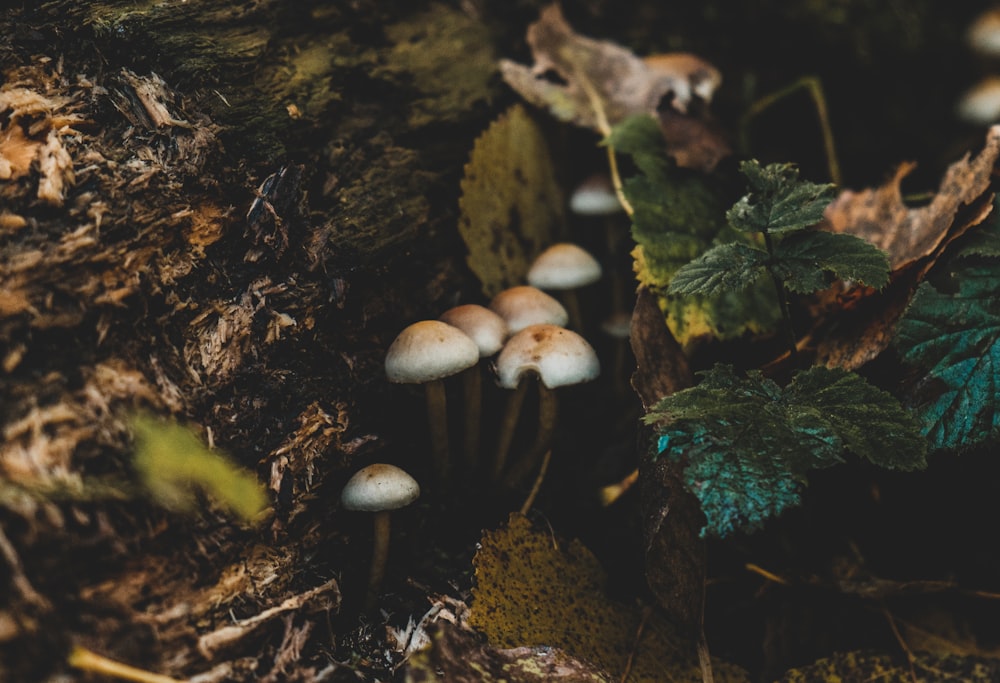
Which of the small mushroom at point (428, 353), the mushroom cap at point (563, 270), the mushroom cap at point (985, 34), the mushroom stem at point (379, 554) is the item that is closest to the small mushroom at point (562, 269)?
the mushroom cap at point (563, 270)

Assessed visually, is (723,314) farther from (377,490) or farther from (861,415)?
(377,490)

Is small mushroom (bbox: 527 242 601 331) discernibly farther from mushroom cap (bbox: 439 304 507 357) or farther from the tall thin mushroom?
mushroom cap (bbox: 439 304 507 357)

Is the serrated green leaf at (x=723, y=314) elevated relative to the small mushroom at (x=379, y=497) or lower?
elevated

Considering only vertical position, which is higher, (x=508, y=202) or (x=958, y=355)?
(x=508, y=202)

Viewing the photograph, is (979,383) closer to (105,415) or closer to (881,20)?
(105,415)

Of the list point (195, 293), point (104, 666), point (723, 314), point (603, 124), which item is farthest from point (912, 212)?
point (104, 666)

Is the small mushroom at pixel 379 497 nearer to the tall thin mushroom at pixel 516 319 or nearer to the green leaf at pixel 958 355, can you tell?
the tall thin mushroom at pixel 516 319

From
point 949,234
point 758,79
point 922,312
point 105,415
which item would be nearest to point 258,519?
point 105,415
